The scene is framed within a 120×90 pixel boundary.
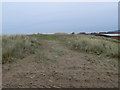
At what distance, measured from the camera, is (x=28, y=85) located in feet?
8.44

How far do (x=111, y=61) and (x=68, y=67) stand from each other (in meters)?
1.44

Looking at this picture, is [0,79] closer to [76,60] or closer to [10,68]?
[10,68]

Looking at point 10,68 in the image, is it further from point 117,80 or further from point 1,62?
point 117,80

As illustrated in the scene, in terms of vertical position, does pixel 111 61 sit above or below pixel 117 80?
above

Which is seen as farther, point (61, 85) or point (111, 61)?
point (111, 61)

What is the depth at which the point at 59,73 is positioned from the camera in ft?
10.0

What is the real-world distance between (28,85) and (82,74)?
1255 mm

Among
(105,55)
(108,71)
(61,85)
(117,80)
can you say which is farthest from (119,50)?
(61,85)

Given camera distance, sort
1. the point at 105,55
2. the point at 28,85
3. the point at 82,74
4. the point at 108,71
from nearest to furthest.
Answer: the point at 28,85
the point at 82,74
the point at 108,71
the point at 105,55

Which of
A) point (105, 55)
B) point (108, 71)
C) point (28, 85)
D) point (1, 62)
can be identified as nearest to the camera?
point (28, 85)

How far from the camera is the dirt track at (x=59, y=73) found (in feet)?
8.68

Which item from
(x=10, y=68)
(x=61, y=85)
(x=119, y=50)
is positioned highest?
(x=119, y=50)

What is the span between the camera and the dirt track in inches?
104

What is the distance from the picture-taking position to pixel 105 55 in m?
4.46
